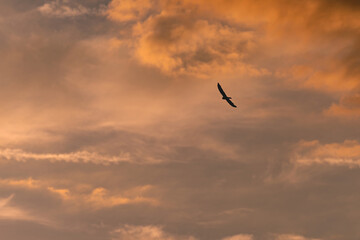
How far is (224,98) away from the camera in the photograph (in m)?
168
